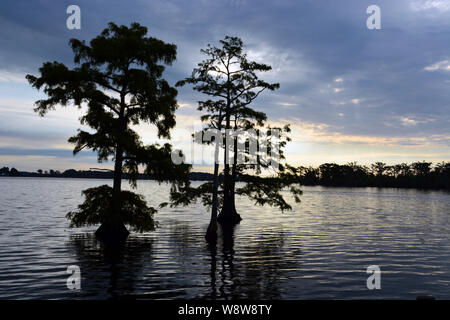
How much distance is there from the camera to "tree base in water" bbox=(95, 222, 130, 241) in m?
24.4

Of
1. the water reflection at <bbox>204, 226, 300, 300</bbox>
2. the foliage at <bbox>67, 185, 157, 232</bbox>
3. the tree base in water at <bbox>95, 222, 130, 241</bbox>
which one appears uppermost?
the foliage at <bbox>67, 185, 157, 232</bbox>

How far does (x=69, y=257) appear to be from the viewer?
1906 centimetres

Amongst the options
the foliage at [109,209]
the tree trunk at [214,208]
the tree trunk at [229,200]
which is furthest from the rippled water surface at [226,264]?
the tree trunk at [229,200]

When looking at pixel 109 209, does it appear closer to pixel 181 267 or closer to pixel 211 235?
pixel 211 235

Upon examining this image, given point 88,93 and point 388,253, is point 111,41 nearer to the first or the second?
point 88,93

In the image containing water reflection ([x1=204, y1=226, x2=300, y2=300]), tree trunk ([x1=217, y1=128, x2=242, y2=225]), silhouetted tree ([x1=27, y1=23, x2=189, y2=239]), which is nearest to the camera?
water reflection ([x1=204, y1=226, x2=300, y2=300])

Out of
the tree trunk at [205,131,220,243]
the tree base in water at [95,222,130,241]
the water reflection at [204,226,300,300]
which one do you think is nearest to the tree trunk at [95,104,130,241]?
the tree base in water at [95,222,130,241]

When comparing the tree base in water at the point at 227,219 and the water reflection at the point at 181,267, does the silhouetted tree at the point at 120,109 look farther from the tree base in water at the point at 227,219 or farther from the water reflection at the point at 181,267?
the tree base in water at the point at 227,219

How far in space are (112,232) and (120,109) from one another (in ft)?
27.7

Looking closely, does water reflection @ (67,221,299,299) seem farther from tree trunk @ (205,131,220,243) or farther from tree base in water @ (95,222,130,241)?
tree trunk @ (205,131,220,243)

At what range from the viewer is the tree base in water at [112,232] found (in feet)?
79.9

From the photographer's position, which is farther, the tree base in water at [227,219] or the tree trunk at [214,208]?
the tree base in water at [227,219]

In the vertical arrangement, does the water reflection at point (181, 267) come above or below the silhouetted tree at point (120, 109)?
below

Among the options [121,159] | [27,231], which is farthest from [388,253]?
[27,231]
